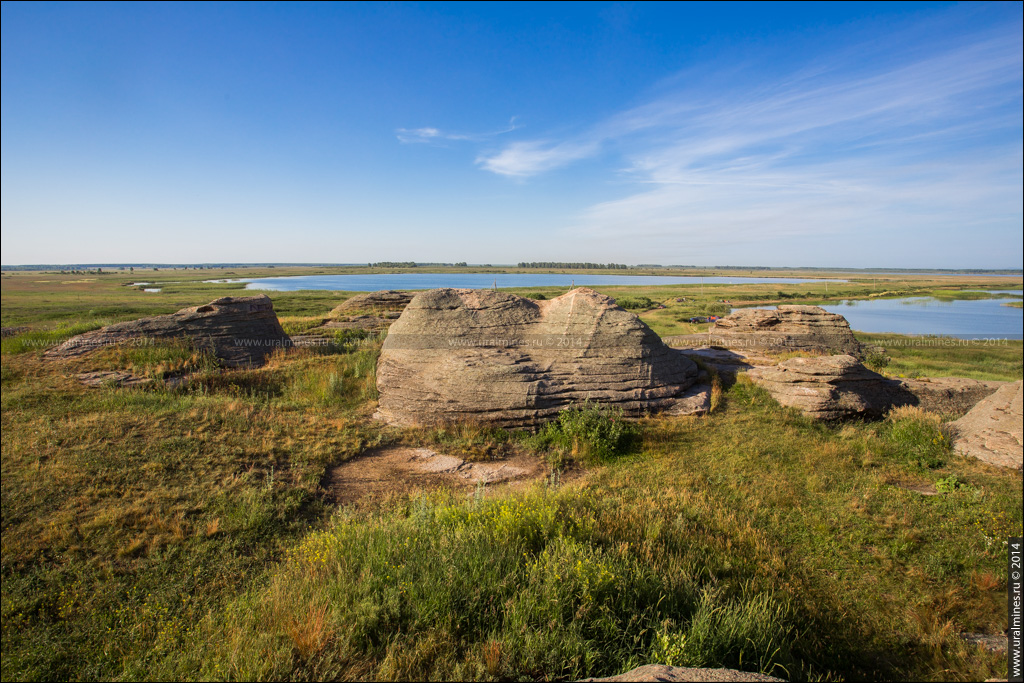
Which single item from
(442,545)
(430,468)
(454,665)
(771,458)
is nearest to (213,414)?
(430,468)

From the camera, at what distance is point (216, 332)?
17141 millimetres

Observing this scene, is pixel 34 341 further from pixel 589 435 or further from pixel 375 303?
pixel 589 435

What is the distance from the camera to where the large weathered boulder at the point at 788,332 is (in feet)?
65.5

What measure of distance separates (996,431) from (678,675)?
11715mm

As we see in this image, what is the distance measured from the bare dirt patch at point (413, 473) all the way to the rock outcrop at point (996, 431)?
9.54m

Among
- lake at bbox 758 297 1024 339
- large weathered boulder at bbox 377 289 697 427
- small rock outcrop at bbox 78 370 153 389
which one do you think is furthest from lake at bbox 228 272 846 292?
lake at bbox 758 297 1024 339

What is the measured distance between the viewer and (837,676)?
4039 millimetres

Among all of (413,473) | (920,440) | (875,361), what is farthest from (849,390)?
(413,473)

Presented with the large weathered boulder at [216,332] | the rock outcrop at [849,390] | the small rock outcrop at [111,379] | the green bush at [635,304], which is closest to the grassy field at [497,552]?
the rock outcrop at [849,390]

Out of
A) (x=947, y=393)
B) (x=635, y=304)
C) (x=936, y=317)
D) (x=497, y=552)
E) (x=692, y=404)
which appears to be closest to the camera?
(x=497, y=552)

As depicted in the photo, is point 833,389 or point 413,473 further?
point 833,389

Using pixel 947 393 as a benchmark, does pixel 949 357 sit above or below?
below

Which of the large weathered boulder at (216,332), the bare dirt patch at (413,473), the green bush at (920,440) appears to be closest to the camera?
the bare dirt patch at (413,473)

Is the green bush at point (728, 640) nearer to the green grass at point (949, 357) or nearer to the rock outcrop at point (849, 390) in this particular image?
the rock outcrop at point (849, 390)
